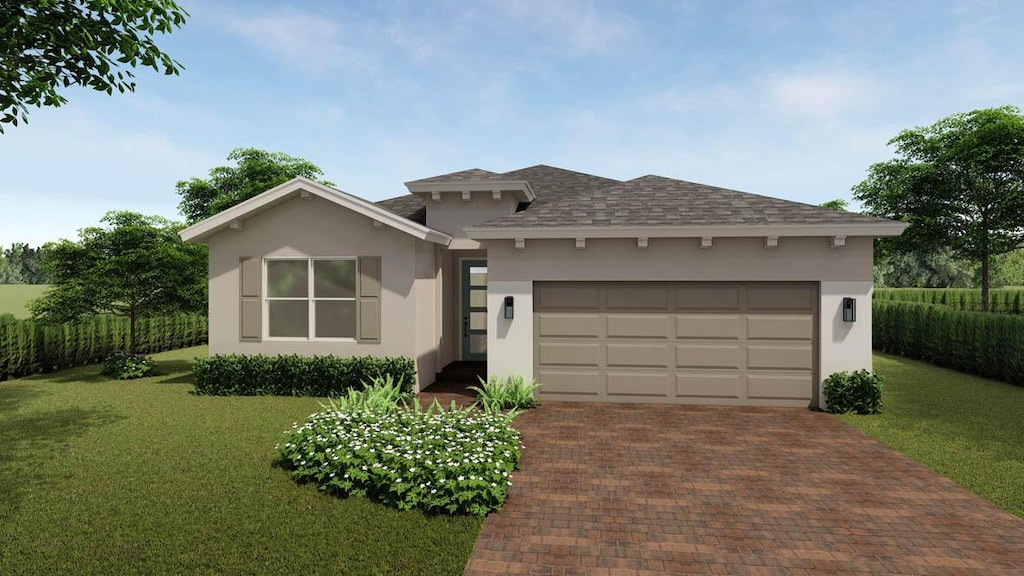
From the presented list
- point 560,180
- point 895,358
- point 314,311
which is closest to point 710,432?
point 314,311

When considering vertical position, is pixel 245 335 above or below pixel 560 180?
below

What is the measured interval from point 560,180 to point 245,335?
891 cm

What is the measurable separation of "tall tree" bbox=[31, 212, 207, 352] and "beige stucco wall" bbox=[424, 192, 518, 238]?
23.2 ft

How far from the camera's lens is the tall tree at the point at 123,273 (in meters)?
13.4

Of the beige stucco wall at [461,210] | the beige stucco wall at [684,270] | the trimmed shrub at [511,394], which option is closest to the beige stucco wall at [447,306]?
the beige stucco wall at [461,210]

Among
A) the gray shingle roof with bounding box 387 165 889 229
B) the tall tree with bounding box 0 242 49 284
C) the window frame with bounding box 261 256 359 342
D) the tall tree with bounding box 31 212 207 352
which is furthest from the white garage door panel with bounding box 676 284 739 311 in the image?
the tall tree with bounding box 0 242 49 284

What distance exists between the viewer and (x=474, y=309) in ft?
44.0

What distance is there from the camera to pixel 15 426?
28.3ft

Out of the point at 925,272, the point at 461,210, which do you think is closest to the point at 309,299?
the point at 461,210

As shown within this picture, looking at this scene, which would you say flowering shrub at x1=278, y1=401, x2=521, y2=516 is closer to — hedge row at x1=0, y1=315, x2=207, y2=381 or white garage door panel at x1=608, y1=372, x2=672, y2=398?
white garage door panel at x1=608, y1=372, x2=672, y2=398

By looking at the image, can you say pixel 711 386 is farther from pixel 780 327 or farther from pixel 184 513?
pixel 184 513

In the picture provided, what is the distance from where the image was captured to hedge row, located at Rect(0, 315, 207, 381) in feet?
44.0

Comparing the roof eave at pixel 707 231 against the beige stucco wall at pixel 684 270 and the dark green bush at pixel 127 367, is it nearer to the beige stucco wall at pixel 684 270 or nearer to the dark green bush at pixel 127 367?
the beige stucco wall at pixel 684 270

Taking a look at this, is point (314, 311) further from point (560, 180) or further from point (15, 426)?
point (560, 180)
